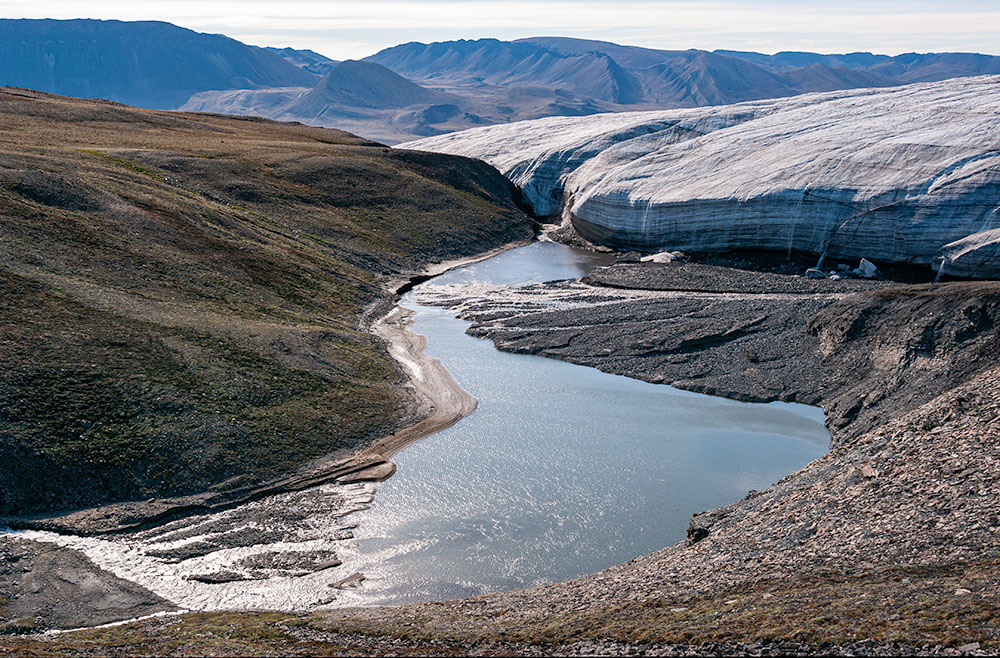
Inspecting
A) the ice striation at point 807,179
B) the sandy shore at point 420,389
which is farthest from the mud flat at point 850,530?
the ice striation at point 807,179

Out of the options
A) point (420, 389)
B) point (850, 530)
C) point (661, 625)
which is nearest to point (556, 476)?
point (420, 389)

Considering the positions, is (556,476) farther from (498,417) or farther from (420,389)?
(420,389)

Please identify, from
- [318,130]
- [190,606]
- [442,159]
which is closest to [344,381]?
[190,606]

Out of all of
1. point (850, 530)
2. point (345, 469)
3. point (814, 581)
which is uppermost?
point (850, 530)

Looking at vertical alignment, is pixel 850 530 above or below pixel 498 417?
above

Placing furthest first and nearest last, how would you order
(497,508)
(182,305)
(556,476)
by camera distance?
(182,305), (556,476), (497,508)

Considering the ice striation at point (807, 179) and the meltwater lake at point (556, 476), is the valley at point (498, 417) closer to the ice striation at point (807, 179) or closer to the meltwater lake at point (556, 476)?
the meltwater lake at point (556, 476)

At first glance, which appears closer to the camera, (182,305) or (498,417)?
(498,417)
